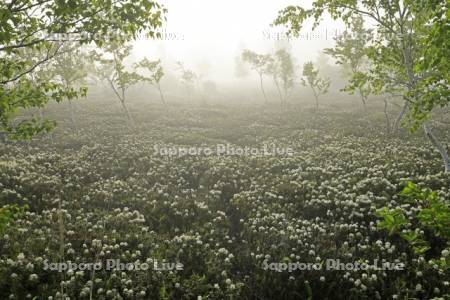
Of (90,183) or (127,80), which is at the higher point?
(127,80)

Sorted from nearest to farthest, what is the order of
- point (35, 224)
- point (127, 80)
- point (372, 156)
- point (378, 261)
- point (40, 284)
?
point (40, 284) → point (378, 261) → point (35, 224) → point (372, 156) → point (127, 80)

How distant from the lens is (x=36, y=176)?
55.7 feet

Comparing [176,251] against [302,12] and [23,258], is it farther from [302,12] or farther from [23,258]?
[302,12]

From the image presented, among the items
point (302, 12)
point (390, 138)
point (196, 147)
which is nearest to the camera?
point (302, 12)

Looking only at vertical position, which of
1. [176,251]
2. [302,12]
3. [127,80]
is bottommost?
[176,251]

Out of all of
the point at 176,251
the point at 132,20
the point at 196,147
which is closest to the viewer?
the point at 132,20

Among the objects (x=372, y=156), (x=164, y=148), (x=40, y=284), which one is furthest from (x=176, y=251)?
(x=164, y=148)

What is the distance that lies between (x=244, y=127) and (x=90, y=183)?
73.2 feet

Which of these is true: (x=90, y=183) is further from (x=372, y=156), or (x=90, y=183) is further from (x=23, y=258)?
(x=372, y=156)

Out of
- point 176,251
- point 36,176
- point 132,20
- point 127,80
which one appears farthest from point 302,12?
point 127,80

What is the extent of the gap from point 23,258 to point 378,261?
10.3 meters

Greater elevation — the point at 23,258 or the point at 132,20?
the point at 132,20

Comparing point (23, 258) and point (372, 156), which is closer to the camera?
point (23, 258)

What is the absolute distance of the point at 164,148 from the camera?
1028 inches
